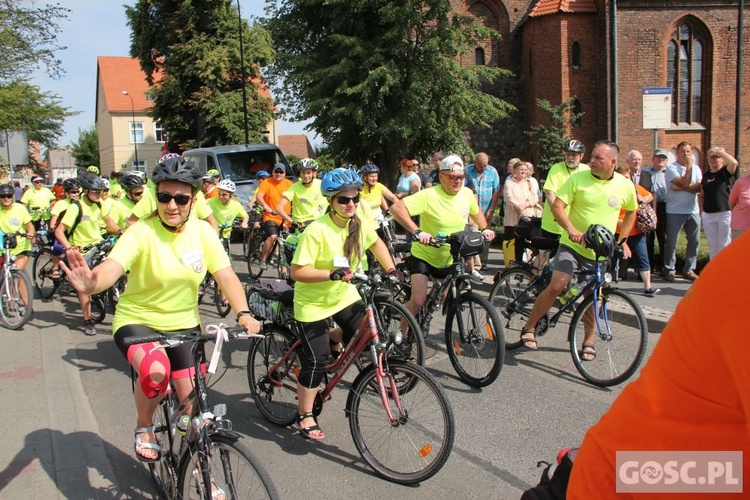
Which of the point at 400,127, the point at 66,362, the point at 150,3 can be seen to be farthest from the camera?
the point at 150,3

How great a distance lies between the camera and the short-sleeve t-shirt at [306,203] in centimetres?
969

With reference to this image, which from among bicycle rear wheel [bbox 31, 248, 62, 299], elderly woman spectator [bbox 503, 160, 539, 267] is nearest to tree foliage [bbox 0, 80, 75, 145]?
bicycle rear wheel [bbox 31, 248, 62, 299]

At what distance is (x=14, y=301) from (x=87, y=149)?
8156 cm

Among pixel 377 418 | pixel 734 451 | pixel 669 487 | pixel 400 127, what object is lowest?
pixel 377 418

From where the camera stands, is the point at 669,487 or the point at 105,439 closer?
the point at 669,487

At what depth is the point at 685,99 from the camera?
3108 cm

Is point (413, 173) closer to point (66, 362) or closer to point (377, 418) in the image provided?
point (66, 362)

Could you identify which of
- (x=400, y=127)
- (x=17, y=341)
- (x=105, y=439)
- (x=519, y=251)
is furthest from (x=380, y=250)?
(x=400, y=127)

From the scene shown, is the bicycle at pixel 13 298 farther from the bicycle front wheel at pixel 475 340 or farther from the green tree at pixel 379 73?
the green tree at pixel 379 73

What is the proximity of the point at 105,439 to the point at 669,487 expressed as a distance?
14.5ft

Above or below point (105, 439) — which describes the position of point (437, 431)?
above

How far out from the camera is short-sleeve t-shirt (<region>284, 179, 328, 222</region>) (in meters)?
9.69

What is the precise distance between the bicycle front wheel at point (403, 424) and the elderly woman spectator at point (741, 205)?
17.5 ft

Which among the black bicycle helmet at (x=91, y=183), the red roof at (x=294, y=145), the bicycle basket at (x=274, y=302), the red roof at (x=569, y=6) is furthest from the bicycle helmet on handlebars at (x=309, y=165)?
the red roof at (x=294, y=145)
